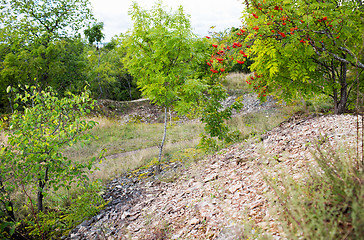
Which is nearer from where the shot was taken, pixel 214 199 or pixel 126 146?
pixel 214 199

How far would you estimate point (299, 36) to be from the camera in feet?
12.1

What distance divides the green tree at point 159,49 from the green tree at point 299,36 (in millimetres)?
1419

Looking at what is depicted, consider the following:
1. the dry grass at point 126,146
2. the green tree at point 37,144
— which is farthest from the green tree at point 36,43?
the green tree at point 37,144

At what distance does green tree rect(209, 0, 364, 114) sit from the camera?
3.57 m

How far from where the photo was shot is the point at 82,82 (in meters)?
13.8

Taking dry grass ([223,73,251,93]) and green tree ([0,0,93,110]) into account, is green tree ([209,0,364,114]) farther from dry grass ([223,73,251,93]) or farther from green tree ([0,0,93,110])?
dry grass ([223,73,251,93])

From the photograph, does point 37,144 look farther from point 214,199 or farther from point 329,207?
point 329,207

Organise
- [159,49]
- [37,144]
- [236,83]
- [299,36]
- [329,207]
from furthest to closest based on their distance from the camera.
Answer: [236,83] → [159,49] → [299,36] → [37,144] → [329,207]

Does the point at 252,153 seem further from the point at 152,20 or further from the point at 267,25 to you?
the point at 152,20

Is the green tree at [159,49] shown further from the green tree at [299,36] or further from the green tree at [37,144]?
the green tree at [37,144]

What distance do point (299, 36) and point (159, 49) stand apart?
288cm

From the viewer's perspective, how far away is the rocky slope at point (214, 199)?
2.30m

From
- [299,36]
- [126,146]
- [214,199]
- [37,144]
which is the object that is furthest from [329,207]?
[126,146]

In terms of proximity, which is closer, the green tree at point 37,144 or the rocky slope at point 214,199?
the rocky slope at point 214,199
